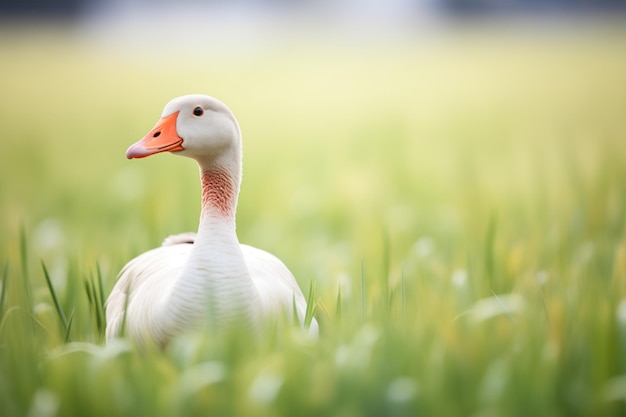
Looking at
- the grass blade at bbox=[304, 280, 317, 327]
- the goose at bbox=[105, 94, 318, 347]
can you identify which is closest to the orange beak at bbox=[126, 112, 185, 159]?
the goose at bbox=[105, 94, 318, 347]

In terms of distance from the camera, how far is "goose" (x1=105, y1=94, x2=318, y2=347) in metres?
2.46

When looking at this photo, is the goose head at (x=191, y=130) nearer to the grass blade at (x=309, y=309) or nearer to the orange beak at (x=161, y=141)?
the orange beak at (x=161, y=141)

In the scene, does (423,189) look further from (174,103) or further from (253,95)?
(253,95)

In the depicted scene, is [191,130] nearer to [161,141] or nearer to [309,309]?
[161,141]

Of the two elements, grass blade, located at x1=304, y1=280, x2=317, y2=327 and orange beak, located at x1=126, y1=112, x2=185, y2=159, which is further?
grass blade, located at x1=304, y1=280, x2=317, y2=327

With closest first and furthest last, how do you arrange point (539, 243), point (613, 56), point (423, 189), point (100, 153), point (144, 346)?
point (144, 346), point (539, 243), point (423, 189), point (100, 153), point (613, 56)

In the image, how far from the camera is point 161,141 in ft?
8.55

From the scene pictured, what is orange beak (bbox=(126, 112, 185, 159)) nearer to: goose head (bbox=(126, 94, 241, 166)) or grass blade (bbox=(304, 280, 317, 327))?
goose head (bbox=(126, 94, 241, 166))

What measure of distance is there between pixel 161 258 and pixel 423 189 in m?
3.07

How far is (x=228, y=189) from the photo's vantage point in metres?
2.75

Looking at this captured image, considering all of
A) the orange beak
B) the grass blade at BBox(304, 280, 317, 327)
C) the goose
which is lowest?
the grass blade at BBox(304, 280, 317, 327)

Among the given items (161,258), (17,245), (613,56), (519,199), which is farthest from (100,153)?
(613,56)

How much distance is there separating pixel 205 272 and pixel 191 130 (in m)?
0.48

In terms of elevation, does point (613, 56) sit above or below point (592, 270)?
above
